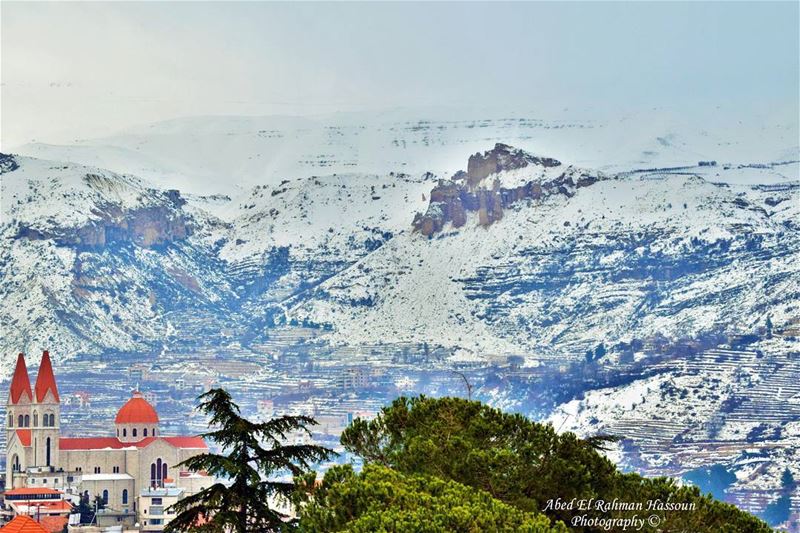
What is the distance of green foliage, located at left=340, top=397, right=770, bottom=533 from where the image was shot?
45312mm

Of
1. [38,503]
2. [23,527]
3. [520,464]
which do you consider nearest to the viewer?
[520,464]

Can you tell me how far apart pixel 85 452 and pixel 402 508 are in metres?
133

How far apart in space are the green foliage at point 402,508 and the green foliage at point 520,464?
1536 mm

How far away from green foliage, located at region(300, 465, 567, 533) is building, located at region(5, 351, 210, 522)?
116 metres

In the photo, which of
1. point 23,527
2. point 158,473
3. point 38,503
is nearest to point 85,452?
point 158,473

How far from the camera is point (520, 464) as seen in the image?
46094 millimetres

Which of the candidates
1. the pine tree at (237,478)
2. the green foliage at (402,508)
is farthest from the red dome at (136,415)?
the pine tree at (237,478)

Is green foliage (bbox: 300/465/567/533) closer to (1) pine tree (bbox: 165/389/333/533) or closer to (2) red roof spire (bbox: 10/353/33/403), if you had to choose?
(1) pine tree (bbox: 165/389/333/533)

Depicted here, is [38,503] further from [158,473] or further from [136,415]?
[136,415]

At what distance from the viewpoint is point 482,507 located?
41031 mm

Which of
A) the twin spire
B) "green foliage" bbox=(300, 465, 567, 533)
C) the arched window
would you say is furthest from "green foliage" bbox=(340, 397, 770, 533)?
the twin spire

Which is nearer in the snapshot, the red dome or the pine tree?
the pine tree

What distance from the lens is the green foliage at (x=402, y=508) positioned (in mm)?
39594

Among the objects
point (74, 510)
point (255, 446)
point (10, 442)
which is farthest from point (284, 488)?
point (10, 442)
